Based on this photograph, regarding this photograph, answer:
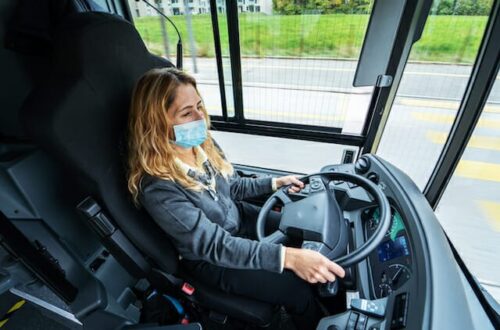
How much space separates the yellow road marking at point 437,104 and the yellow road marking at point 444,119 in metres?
0.04

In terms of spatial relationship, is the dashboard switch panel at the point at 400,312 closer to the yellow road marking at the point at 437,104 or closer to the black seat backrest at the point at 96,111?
the black seat backrest at the point at 96,111

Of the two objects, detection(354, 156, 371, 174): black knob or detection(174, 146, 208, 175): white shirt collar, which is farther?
detection(354, 156, 371, 174): black knob

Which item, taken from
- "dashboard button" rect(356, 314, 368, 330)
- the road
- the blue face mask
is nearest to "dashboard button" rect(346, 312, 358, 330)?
"dashboard button" rect(356, 314, 368, 330)

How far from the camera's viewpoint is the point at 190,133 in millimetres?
981

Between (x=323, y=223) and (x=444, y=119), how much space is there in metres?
0.91

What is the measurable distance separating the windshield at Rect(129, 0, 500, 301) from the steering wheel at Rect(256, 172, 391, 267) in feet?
1.50

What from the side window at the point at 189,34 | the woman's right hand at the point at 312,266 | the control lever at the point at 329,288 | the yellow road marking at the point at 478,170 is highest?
the side window at the point at 189,34

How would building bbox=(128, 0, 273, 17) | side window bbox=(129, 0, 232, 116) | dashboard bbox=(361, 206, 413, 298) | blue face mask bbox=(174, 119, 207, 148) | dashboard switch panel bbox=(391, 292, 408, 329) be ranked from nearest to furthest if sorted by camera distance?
dashboard switch panel bbox=(391, 292, 408, 329), dashboard bbox=(361, 206, 413, 298), blue face mask bbox=(174, 119, 207, 148), building bbox=(128, 0, 273, 17), side window bbox=(129, 0, 232, 116)

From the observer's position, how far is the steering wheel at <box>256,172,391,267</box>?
34.7 inches

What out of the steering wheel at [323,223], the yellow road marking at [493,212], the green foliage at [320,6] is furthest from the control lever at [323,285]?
the green foliage at [320,6]

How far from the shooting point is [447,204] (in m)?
1.37

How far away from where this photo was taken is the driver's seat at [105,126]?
722 millimetres

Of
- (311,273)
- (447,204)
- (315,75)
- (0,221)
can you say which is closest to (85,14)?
(0,221)

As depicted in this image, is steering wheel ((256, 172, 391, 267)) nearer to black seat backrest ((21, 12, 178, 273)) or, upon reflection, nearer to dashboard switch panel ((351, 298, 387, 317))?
dashboard switch panel ((351, 298, 387, 317))
